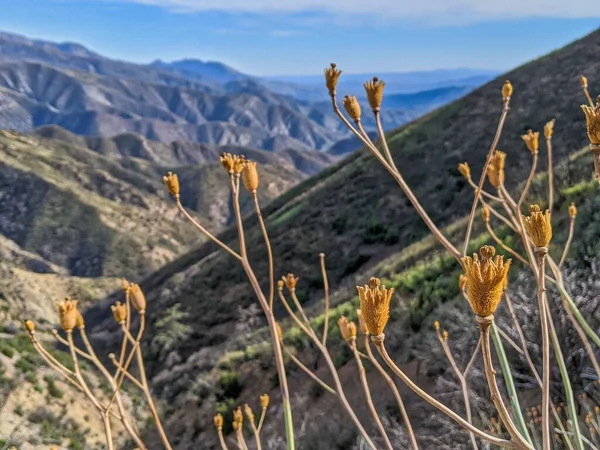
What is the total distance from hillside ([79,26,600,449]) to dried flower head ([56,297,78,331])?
237 inches

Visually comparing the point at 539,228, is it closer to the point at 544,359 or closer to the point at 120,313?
the point at 544,359

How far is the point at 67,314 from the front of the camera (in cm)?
155

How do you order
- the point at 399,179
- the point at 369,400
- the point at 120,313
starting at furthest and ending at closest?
the point at 120,313, the point at 369,400, the point at 399,179

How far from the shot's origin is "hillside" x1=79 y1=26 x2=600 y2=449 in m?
9.63

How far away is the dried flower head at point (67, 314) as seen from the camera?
1.51 m

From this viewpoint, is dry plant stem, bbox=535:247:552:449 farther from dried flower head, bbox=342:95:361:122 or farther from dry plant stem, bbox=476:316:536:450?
dried flower head, bbox=342:95:361:122

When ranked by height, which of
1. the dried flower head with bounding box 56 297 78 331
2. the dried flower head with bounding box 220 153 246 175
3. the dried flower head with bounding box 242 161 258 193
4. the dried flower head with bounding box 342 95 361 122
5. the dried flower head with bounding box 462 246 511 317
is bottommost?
the dried flower head with bounding box 56 297 78 331

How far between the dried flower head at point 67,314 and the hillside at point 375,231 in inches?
237

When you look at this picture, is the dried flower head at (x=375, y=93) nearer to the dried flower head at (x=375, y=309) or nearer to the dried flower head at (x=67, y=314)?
the dried flower head at (x=375, y=309)

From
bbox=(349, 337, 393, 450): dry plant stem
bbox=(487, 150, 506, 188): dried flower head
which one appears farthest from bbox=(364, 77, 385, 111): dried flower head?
bbox=(349, 337, 393, 450): dry plant stem

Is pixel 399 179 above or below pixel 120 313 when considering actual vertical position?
above

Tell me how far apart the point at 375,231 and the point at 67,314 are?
58.8 feet

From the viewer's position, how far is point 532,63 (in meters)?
30.0

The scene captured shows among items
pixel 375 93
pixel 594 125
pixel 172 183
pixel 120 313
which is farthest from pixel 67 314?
pixel 594 125
